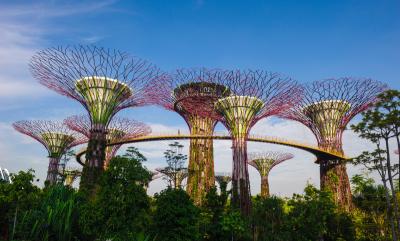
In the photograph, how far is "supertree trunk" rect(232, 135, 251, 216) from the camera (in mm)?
30109

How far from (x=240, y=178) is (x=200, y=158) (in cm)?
1245

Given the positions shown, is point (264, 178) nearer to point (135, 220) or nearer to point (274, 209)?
point (274, 209)

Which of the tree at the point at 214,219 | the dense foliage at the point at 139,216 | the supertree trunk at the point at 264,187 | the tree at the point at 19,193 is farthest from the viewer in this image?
the supertree trunk at the point at 264,187

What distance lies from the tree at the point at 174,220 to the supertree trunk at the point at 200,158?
75.3 ft

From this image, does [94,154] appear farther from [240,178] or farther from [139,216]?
[139,216]

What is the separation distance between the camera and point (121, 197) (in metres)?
15.5

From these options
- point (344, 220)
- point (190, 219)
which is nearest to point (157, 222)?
point (190, 219)

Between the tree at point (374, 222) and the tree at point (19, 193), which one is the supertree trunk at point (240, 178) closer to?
the tree at point (374, 222)

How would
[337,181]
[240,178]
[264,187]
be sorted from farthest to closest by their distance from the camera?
[264,187], [337,181], [240,178]

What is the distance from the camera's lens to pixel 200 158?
4288 cm

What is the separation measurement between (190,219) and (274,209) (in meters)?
7.14

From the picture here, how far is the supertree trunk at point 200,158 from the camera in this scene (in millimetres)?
41750

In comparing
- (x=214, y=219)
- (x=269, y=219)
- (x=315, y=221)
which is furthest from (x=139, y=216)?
(x=315, y=221)

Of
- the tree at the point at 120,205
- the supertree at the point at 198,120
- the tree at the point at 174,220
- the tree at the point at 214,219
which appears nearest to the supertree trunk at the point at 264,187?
the supertree at the point at 198,120
